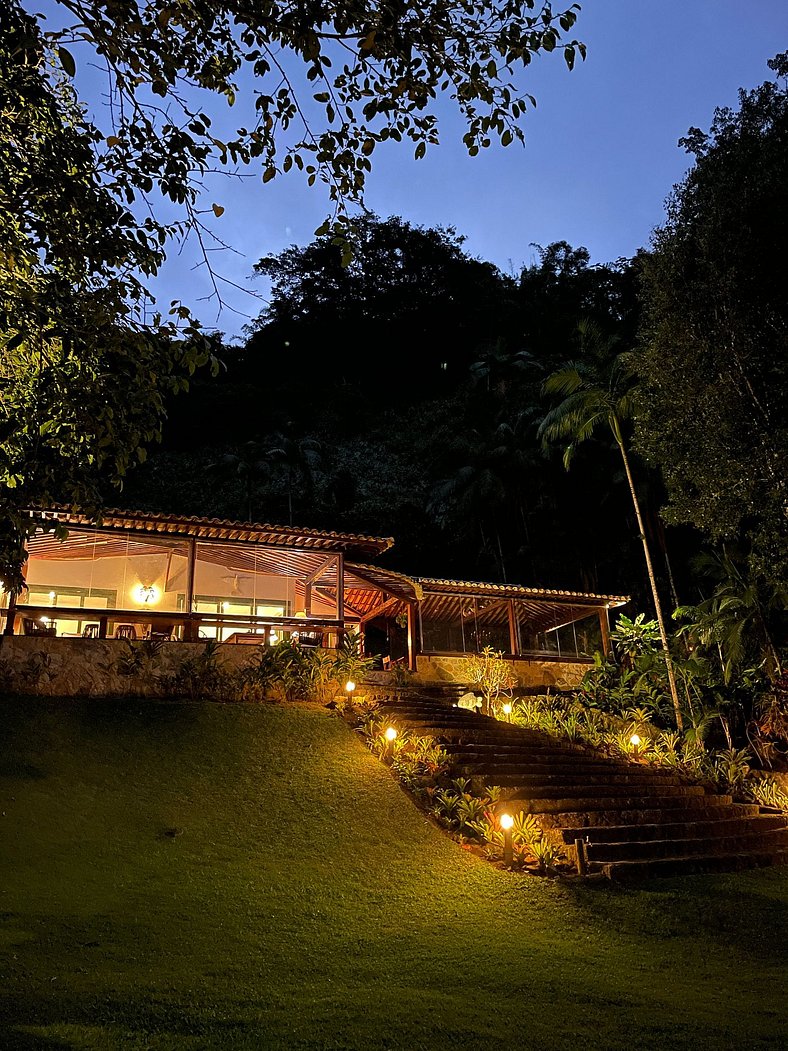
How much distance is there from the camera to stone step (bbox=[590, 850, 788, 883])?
25.9 feet

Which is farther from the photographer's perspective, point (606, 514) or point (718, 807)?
point (606, 514)

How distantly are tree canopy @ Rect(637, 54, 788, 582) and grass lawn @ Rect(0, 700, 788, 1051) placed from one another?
Result: 19.8 ft

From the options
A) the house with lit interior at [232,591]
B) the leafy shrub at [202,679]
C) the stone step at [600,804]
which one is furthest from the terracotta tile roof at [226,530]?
the stone step at [600,804]

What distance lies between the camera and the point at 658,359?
1377 centimetres

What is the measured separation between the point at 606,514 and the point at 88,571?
2414 centimetres

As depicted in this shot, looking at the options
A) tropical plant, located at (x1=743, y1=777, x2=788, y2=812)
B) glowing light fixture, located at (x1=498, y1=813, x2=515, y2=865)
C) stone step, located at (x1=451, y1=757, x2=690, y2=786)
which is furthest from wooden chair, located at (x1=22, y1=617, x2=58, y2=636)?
tropical plant, located at (x1=743, y1=777, x2=788, y2=812)

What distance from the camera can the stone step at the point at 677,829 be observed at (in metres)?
8.98

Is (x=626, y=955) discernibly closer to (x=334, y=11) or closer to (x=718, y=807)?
(x=718, y=807)

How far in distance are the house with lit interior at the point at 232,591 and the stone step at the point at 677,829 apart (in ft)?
25.1

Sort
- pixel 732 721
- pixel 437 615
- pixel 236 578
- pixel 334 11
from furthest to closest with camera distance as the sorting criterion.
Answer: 1. pixel 437 615
2. pixel 236 578
3. pixel 732 721
4. pixel 334 11

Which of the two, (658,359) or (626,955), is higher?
(658,359)

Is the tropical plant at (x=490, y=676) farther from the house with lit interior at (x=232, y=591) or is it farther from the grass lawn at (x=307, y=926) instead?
the grass lawn at (x=307, y=926)

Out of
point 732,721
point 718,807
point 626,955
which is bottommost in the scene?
point 626,955

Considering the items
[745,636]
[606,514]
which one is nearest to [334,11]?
[745,636]
